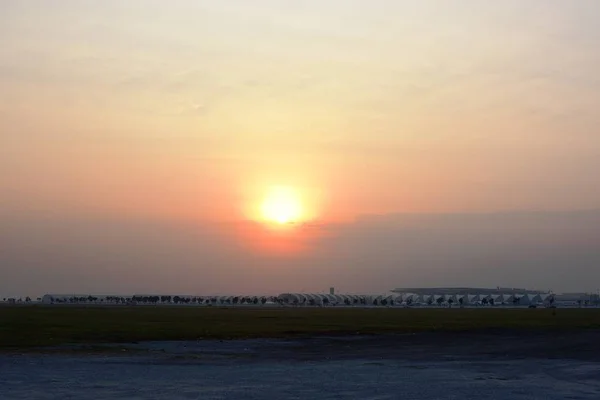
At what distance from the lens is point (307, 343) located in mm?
56812

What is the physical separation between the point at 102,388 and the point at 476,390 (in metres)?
12.4

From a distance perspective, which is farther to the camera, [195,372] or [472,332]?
[472,332]

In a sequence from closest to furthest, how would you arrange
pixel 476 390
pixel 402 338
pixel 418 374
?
pixel 476 390, pixel 418 374, pixel 402 338

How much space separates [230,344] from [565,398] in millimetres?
30707

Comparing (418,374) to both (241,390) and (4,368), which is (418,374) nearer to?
(241,390)

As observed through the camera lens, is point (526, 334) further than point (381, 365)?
Yes

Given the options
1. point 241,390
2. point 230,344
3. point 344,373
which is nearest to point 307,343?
point 230,344

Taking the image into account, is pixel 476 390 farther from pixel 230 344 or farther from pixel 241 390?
pixel 230 344

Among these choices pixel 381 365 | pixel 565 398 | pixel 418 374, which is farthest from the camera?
pixel 381 365

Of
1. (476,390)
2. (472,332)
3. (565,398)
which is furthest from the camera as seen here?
(472,332)

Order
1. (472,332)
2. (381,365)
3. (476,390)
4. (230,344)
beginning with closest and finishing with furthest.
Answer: (476,390)
(381,365)
(230,344)
(472,332)

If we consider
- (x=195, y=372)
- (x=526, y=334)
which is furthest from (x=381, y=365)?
(x=526, y=334)

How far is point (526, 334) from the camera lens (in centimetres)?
6569

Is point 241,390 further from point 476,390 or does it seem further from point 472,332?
point 472,332
